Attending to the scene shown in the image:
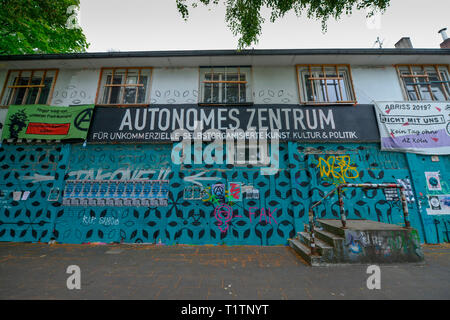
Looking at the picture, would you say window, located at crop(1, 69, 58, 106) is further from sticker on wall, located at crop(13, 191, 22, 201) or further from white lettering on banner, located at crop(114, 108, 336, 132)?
sticker on wall, located at crop(13, 191, 22, 201)

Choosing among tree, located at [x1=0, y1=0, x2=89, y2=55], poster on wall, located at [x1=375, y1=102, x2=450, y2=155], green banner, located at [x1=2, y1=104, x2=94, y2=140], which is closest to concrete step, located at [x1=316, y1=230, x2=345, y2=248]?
poster on wall, located at [x1=375, y1=102, x2=450, y2=155]

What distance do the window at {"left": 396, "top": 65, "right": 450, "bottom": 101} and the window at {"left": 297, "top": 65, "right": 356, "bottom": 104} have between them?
6.82ft

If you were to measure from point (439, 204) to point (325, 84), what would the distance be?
5.47 m

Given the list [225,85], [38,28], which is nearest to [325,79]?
[225,85]

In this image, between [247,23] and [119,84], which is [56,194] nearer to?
[119,84]

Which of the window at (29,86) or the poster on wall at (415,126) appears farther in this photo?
the window at (29,86)

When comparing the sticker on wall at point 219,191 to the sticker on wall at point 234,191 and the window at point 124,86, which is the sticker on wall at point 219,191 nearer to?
the sticker on wall at point 234,191

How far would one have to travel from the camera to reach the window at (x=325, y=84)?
274 inches

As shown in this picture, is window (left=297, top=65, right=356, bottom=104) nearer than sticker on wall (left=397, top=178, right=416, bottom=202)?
No

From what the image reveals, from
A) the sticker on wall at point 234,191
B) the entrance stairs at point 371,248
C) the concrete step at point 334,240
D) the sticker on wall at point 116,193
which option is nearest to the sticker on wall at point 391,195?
the entrance stairs at point 371,248

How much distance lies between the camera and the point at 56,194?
6.25 m

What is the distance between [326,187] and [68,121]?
952 cm

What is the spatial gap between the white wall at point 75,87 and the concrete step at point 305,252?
28.3 ft

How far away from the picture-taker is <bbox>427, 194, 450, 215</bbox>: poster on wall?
5.93 meters
